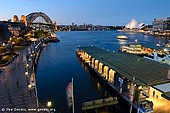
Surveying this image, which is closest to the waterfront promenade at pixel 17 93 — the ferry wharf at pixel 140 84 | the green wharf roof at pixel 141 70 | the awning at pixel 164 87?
the ferry wharf at pixel 140 84

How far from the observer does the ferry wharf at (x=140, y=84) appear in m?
18.6

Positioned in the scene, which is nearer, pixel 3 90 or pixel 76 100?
pixel 3 90

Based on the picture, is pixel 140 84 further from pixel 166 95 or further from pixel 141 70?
pixel 141 70

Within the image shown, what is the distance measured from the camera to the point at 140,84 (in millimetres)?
20562

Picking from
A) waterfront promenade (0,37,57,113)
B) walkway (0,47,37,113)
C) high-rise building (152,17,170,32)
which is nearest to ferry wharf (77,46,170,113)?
waterfront promenade (0,37,57,113)

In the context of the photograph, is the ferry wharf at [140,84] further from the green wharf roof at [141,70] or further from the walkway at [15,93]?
the walkway at [15,93]

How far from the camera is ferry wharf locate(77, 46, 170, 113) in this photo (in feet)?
60.9

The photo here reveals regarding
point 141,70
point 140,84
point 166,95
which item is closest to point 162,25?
point 141,70

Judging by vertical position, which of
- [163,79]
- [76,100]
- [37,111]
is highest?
[163,79]

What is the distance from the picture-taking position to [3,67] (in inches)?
1289

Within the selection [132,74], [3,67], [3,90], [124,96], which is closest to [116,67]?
[132,74]

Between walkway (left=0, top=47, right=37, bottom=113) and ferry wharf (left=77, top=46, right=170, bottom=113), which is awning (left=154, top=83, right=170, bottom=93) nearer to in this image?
ferry wharf (left=77, top=46, right=170, bottom=113)

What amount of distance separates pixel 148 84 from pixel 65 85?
45.3 feet

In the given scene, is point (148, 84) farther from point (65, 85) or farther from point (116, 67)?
Answer: point (65, 85)
